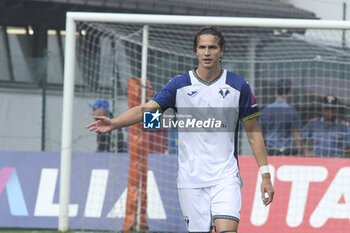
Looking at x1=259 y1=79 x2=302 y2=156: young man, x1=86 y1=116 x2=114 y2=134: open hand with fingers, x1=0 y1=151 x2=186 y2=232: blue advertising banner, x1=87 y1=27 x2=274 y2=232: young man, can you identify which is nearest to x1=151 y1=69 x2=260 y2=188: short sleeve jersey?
x1=87 y1=27 x2=274 y2=232: young man

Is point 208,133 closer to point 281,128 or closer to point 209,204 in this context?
point 209,204

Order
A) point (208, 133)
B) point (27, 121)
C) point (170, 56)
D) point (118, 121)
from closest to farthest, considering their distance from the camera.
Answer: point (118, 121), point (208, 133), point (170, 56), point (27, 121)

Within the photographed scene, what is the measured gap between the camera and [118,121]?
17.0ft

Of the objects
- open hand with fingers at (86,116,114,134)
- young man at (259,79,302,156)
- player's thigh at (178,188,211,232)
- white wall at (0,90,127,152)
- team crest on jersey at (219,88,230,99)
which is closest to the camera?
open hand with fingers at (86,116,114,134)

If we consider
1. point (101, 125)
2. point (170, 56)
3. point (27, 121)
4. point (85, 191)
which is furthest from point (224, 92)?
point (27, 121)

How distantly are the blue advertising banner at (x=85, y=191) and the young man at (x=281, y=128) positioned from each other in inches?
66.6

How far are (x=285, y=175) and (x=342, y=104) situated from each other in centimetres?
235

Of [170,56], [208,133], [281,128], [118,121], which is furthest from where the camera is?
[170,56]

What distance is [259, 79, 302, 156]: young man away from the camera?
35.1 ft

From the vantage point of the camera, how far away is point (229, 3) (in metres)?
17.9

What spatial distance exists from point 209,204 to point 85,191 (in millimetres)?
4686

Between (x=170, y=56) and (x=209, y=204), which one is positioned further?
(x=170, y=56)

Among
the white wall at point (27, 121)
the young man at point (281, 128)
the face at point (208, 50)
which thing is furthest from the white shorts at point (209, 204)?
the white wall at point (27, 121)

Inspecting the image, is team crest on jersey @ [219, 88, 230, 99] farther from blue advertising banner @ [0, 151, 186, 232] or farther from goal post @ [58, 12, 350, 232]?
blue advertising banner @ [0, 151, 186, 232]
